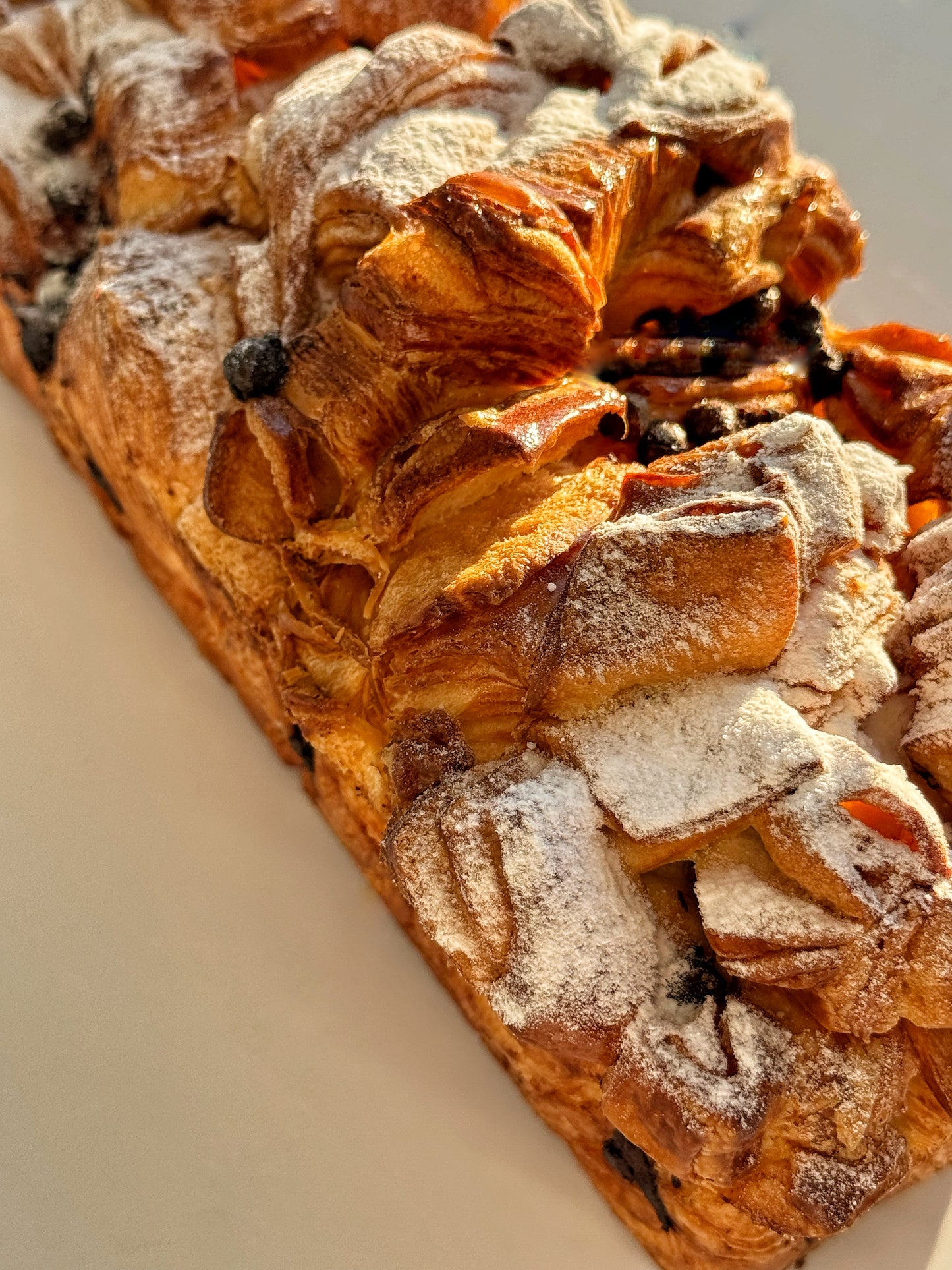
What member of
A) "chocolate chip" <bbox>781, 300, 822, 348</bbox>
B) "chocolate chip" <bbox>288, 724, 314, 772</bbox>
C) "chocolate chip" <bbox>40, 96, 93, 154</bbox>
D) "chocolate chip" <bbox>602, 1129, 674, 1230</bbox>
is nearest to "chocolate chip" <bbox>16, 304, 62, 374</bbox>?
"chocolate chip" <bbox>40, 96, 93, 154</bbox>

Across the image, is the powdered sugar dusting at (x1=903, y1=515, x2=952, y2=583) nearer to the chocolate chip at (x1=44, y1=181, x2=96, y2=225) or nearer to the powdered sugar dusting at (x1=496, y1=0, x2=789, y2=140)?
the powdered sugar dusting at (x1=496, y1=0, x2=789, y2=140)

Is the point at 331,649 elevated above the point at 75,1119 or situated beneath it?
elevated above

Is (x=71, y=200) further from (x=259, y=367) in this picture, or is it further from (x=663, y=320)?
(x=663, y=320)

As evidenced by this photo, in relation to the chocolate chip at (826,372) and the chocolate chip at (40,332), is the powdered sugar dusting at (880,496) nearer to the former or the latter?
the chocolate chip at (826,372)

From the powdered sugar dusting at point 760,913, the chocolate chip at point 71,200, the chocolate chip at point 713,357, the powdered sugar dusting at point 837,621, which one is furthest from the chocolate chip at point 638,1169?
the chocolate chip at point 71,200

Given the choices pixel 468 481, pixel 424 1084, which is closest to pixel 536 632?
pixel 468 481

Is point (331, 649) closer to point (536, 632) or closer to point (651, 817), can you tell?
point (536, 632)
